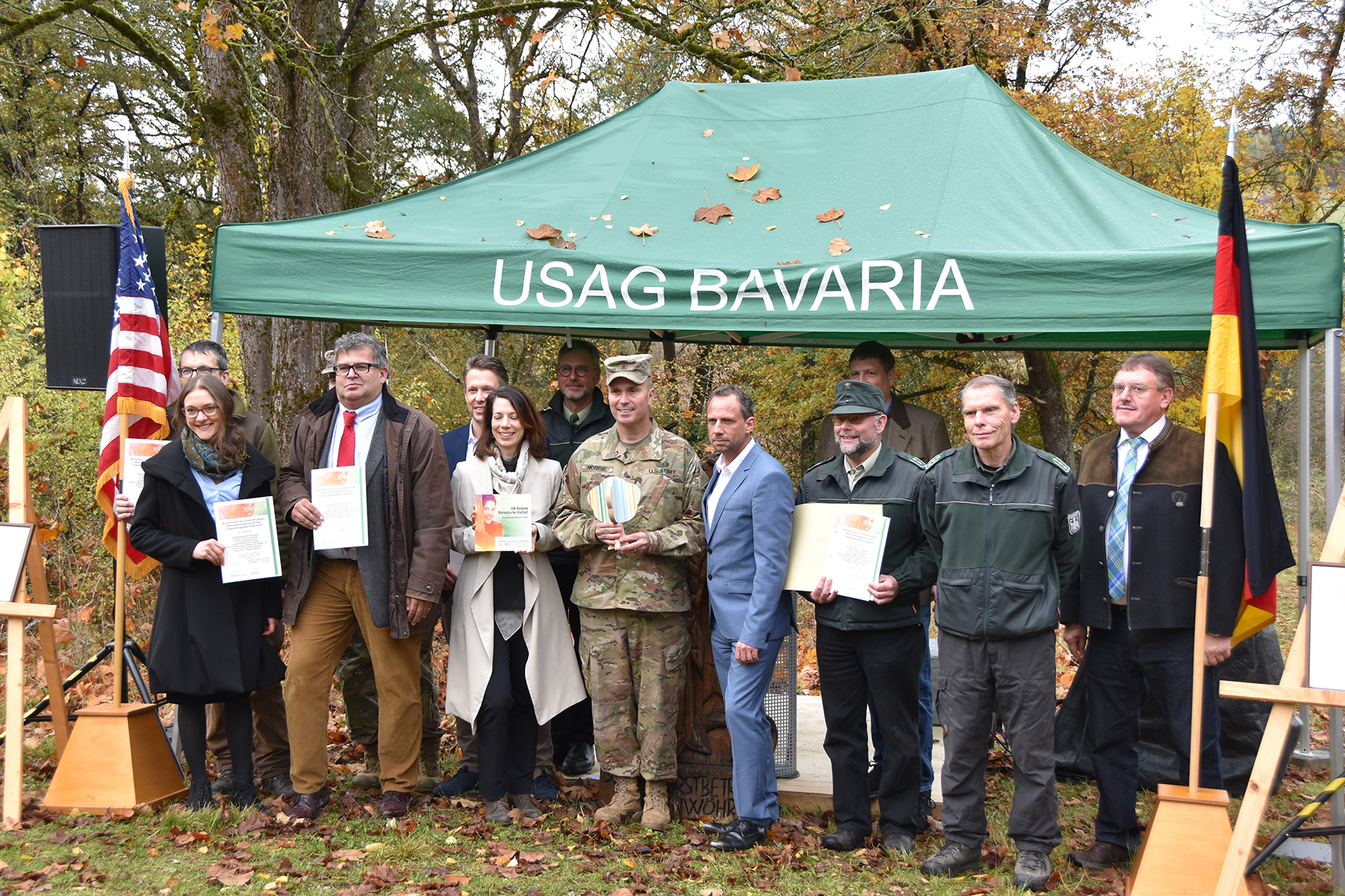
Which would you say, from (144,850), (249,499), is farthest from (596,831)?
(249,499)

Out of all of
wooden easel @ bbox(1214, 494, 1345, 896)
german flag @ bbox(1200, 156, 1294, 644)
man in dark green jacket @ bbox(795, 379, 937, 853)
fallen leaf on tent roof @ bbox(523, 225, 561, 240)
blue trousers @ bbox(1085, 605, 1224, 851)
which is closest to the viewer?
wooden easel @ bbox(1214, 494, 1345, 896)

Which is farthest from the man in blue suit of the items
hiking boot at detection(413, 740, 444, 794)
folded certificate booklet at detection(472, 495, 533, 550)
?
hiking boot at detection(413, 740, 444, 794)

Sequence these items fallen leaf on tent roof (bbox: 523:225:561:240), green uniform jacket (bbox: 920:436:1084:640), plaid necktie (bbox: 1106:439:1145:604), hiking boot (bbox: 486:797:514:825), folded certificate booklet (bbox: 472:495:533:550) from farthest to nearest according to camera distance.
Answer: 1. fallen leaf on tent roof (bbox: 523:225:561:240)
2. hiking boot (bbox: 486:797:514:825)
3. folded certificate booklet (bbox: 472:495:533:550)
4. plaid necktie (bbox: 1106:439:1145:604)
5. green uniform jacket (bbox: 920:436:1084:640)

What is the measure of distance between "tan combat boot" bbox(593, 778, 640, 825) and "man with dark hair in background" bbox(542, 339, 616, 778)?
0.83 metres

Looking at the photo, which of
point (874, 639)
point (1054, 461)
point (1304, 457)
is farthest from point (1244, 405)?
point (874, 639)

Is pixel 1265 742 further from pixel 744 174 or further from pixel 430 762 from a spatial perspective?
pixel 430 762

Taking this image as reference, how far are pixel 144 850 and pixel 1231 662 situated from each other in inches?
226

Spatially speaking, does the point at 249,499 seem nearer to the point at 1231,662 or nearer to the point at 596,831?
the point at 596,831

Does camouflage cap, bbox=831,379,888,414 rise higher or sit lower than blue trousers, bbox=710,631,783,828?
higher

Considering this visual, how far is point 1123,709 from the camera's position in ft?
15.2

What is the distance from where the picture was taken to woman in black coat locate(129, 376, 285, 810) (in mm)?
4930

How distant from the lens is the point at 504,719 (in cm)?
521

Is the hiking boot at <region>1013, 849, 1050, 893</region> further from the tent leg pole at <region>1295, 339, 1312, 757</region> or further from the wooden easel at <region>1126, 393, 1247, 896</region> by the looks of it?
the tent leg pole at <region>1295, 339, 1312, 757</region>

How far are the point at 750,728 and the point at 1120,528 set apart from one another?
1.97 m
